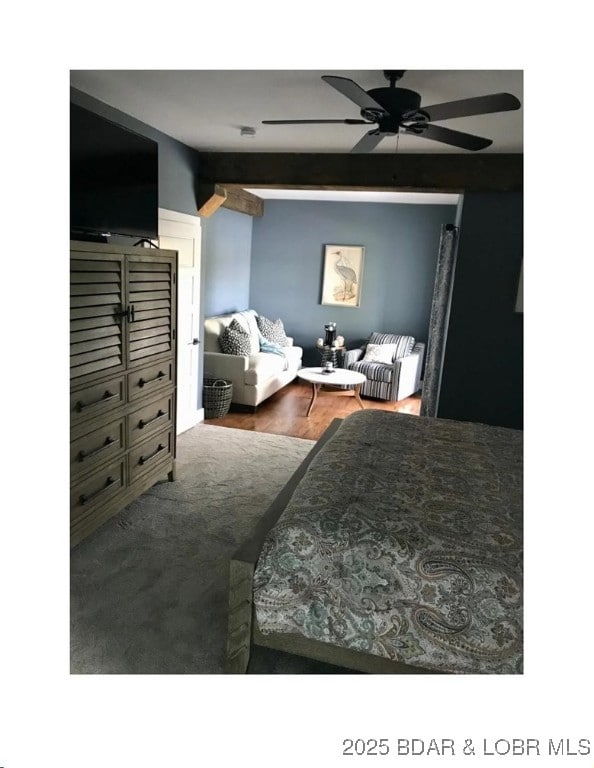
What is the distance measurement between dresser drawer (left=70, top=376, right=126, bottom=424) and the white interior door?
1.41m

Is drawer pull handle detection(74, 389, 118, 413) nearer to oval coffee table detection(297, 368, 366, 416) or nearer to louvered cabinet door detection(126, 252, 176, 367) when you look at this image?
louvered cabinet door detection(126, 252, 176, 367)

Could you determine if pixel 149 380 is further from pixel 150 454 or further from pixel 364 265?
pixel 364 265

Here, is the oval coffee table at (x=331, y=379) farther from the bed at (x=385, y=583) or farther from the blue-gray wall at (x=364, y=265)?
the bed at (x=385, y=583)

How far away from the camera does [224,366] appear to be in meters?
5.23

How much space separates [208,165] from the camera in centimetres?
425

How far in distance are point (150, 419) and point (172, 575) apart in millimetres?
962

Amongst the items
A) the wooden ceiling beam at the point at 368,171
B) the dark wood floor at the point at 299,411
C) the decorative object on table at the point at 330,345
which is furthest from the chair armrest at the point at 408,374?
the wooden ceiling beam at the point at 368,171

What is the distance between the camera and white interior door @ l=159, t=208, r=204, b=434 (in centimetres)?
402

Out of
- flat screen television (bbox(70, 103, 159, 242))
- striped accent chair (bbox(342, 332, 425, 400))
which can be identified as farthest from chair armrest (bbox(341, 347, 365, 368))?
flat screen television (bbox(70, 103, 159, 242))

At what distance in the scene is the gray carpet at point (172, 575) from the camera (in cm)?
189

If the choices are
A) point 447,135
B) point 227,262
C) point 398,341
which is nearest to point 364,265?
→ point 398,341
